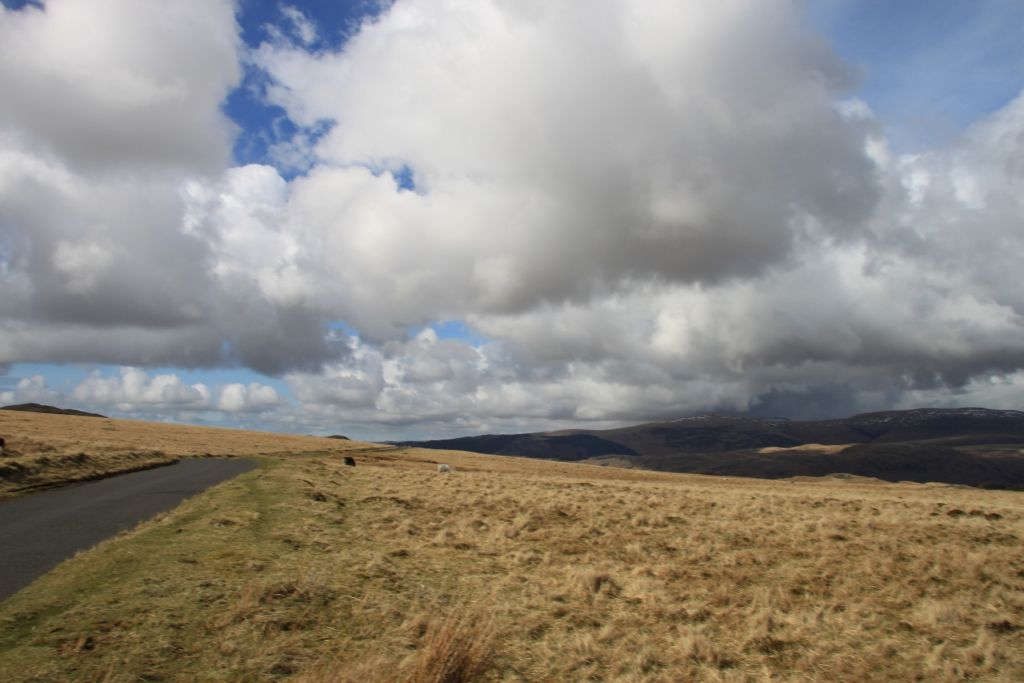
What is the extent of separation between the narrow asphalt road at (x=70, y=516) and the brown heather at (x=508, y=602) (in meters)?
0.92

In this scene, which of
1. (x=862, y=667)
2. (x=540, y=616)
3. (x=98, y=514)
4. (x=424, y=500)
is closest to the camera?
(x=862, y=667)

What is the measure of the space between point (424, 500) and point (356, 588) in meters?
14.7

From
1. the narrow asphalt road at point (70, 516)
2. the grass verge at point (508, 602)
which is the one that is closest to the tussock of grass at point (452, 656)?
the grass verge at point (508, 602)

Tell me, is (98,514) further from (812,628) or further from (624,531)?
(812,628)

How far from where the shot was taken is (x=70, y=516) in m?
18.5

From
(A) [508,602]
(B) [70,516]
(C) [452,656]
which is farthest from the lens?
(B) [70,516]

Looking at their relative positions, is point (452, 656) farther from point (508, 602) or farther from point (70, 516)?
point (70, 516)

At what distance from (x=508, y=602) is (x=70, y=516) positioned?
14764 mm

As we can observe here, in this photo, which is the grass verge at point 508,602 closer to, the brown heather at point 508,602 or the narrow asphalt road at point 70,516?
the brown heather at point 508,602

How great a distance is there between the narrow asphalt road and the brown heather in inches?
36.2

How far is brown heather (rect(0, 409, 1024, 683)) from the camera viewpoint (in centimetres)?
908

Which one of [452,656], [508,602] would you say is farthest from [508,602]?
[452,656]

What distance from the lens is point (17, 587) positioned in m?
11.0

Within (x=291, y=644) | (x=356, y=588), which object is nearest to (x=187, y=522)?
(x=356, y=588)
